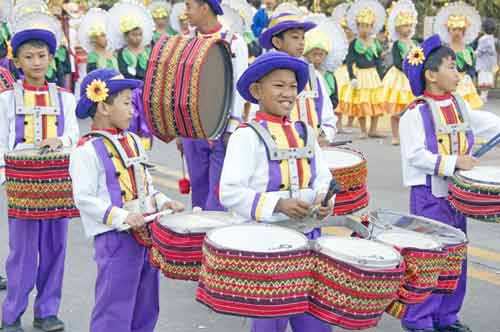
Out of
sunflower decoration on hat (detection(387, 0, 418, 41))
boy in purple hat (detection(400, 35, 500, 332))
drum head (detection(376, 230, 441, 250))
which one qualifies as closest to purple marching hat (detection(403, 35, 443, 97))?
boy in purple hat (detection(400, 35, 500, 332))

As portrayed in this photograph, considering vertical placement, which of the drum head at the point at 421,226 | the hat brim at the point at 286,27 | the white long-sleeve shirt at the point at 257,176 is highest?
the hat brim at the point at 286,27

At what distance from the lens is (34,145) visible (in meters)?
5.80

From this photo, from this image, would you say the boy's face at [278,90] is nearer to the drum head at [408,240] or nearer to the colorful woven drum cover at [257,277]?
the drum head at [408,240]

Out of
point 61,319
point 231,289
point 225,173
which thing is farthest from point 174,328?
point 231,289

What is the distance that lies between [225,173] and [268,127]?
30cm

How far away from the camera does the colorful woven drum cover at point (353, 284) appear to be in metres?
3.75

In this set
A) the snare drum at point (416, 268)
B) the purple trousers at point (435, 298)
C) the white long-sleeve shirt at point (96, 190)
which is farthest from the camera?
the purple trousers at point (435, 298)

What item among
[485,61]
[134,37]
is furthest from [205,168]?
[485,61]

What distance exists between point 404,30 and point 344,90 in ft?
4.59

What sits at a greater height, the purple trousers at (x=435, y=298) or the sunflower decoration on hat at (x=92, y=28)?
the sunflower decoration on hat at (x=92, y=28)

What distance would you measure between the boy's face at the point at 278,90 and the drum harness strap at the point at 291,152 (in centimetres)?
11

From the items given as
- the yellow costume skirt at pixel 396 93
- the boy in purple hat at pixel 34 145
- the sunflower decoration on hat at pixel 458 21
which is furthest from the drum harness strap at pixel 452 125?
the yellow costume skirt at pixel 396 93

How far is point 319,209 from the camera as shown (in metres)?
4.38

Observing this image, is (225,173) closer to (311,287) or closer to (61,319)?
(311,287)
